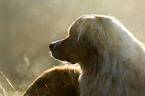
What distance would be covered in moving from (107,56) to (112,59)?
64 mm

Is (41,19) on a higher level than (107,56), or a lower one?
lower

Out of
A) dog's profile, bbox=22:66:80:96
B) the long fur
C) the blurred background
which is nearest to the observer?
the long fur

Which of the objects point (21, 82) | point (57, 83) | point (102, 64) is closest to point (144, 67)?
point (102, 64)

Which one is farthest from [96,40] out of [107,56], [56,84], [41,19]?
[41,19]

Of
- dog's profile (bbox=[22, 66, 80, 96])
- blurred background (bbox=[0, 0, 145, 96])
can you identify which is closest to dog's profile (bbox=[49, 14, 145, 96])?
dog's profile (bbox=[22, 66, 80, 96])

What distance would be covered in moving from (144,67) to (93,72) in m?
0.59

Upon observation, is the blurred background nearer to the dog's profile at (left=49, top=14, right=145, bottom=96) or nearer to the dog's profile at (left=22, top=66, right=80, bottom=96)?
the dog's profile at (left=22, top=66, right=80, bottom=96)

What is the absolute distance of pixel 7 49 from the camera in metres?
15.0

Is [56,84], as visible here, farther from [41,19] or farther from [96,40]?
[41,19]

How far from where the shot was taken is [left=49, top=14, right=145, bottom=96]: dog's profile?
2102 millimetres

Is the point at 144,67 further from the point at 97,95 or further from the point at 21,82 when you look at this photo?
the point at 21,82

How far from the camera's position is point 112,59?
2160mm

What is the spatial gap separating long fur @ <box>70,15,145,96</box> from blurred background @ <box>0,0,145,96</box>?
8.76 meters

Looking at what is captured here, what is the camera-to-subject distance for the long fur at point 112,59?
2.09 metres
